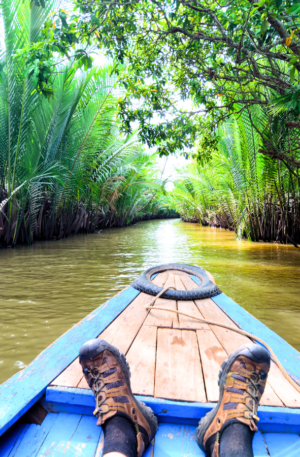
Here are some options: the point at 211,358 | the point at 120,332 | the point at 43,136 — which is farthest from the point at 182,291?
the point at 43,136

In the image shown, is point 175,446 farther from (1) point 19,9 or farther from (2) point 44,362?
(1) point 19,9

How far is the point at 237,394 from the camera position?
3.48ft

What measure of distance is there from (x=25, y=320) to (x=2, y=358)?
70cm

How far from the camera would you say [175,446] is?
3.33 feet

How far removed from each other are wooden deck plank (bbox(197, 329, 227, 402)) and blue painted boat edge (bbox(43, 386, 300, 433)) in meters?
0.10

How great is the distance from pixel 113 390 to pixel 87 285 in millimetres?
2963

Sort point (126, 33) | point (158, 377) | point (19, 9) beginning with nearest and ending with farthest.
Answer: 1. point (158, 377)
2. point (126, 33)
3. point (19, 9)

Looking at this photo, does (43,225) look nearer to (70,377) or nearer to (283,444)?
(70,377)

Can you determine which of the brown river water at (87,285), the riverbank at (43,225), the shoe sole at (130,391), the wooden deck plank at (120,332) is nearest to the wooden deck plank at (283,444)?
the shoe sole at (130,391)

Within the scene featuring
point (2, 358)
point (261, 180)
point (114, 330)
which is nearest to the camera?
point (114, 330)

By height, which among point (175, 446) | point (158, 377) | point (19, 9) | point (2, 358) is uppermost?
point (19, 9)

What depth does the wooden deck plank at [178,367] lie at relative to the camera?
3.83 ft

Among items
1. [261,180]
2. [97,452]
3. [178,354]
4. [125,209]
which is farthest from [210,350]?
[125,209]

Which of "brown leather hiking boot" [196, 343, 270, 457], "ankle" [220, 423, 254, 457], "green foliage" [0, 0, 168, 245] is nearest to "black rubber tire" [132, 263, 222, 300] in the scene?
"brown leather hiking boot" [196, 343, 270, 457]
